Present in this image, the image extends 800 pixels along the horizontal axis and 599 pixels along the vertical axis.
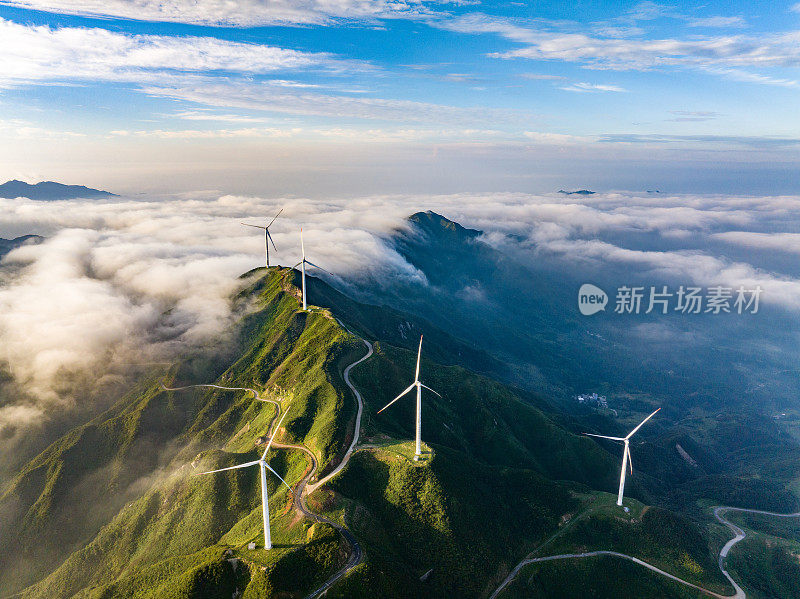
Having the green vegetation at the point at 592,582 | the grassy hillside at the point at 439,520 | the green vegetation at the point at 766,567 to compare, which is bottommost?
the green vegetation at the point at 766,567

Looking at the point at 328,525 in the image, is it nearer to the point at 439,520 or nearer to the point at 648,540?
the point at 439,520

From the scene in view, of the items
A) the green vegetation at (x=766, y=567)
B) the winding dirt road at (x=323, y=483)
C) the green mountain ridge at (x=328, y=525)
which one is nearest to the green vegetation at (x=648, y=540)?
the green mountain ridge at (x=328, y=525)

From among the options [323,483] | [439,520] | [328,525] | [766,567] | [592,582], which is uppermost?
[328,525]

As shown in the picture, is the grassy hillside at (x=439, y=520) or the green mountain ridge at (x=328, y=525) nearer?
the green mountain ridge at (x=328, y=525)

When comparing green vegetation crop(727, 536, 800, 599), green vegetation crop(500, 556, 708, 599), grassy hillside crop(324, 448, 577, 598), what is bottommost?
green vegetation crop(727, 536, 800, 599)

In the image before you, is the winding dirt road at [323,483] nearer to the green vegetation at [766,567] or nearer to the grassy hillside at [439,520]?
the grassy hillside at [439,520]

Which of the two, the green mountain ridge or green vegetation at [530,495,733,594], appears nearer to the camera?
the green mountain ridge

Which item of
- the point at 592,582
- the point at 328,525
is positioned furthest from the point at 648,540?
the point at 328,525

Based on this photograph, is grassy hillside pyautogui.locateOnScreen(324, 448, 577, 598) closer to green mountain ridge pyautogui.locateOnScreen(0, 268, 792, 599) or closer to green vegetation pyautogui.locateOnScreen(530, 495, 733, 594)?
green mountain ridge pyautogui.locateOnScreen(0, 268, 792, 599)

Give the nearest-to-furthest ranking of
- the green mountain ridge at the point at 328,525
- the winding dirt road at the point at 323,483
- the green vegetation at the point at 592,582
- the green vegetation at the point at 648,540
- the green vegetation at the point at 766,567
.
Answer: the winding dirt road at the point at 323,483 → the green mountain ridge at the point at 328,525 → the green vegetation at the point at 592,582 → the green vegetation at the point at 648,540 → the green vegetation at the point at 766,567

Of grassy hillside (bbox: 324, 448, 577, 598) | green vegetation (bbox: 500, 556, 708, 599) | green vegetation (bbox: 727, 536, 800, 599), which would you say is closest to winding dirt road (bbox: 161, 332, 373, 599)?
grassy hillside (bbox: 324, 448, 577, 598)

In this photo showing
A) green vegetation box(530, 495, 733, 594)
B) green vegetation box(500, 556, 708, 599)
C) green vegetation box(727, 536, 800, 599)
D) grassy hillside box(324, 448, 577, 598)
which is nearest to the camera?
grassy hillside box(324, 448, 577, 598)
